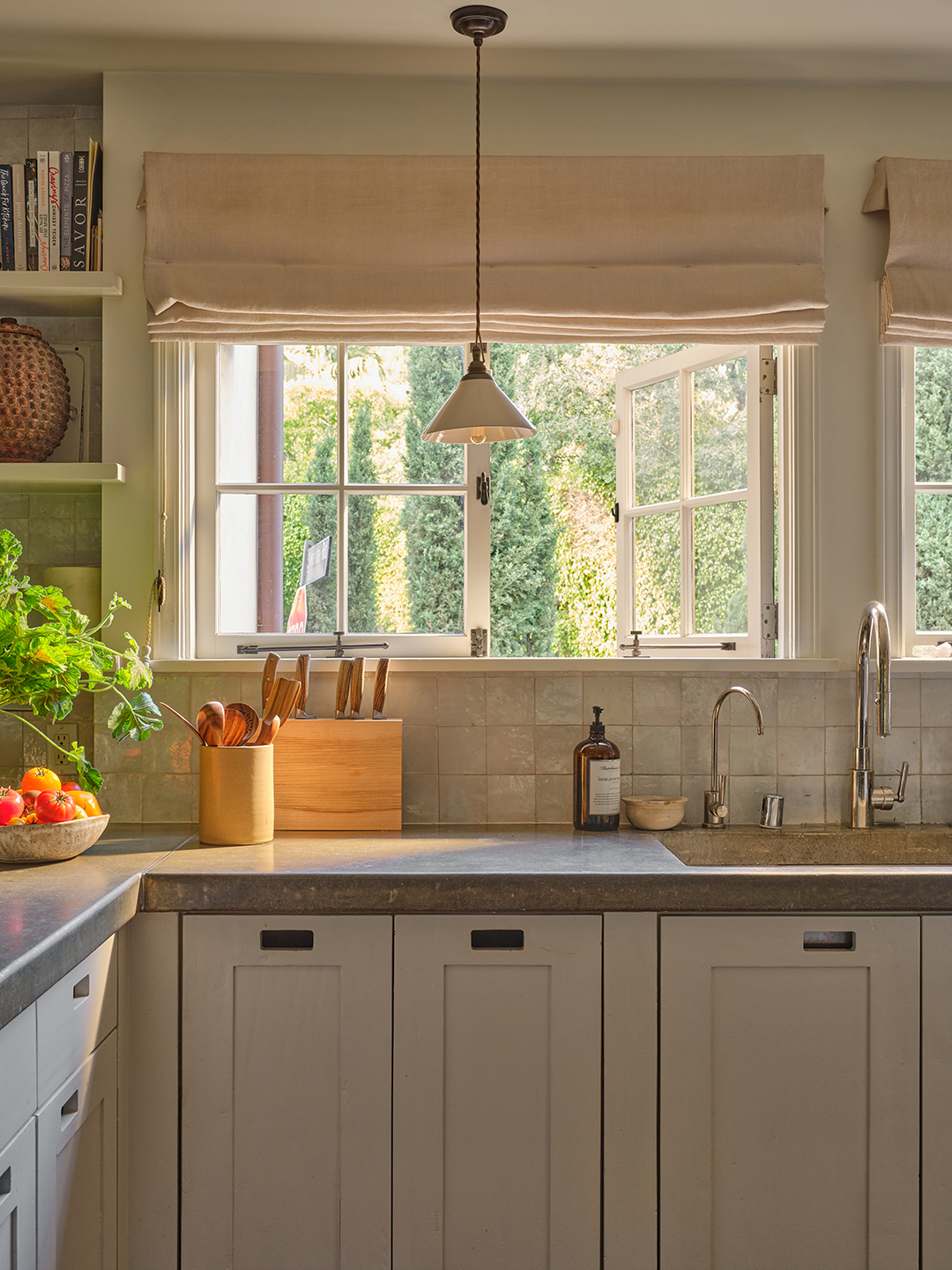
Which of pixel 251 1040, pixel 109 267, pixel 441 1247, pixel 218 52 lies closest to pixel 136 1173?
pixel 251 1040

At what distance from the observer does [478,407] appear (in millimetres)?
1905

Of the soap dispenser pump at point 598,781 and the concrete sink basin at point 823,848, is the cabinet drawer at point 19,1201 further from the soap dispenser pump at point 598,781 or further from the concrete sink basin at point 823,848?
the concrete sink basin at point 823,848

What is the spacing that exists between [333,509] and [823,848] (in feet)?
4.61

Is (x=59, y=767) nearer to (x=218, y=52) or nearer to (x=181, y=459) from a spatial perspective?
(x=181, y=459)

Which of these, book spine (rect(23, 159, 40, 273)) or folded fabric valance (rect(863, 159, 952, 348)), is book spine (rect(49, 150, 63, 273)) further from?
folded fabric valance (rect(863, 159, 952, 348))

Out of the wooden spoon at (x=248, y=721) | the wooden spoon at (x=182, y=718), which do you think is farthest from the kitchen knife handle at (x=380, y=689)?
the wooden spoon at (x=182, y=718)

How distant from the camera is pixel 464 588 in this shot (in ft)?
8.14

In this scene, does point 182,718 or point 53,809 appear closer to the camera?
point 53,809

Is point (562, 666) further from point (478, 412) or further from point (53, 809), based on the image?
point (53, 809)

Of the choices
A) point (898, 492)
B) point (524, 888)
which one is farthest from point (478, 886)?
point (898, 492)

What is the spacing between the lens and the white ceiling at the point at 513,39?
2141 millimetres

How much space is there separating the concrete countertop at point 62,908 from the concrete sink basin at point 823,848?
1153 millimetres

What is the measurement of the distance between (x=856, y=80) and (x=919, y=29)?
0.20 metres

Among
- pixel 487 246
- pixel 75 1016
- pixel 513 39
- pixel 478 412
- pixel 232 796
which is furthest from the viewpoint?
pixel 487 246
